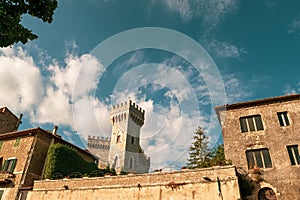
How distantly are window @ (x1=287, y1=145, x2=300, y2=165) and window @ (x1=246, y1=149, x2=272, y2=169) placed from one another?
1465 mm

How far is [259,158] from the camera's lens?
56.3 feet

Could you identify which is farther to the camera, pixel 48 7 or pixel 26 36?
pixel 48 7

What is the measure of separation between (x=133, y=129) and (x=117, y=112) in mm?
7424

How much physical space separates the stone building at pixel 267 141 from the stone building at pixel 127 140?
42.7 metres

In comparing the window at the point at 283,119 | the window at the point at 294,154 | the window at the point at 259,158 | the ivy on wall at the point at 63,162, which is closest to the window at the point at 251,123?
the window at the point at 283,119

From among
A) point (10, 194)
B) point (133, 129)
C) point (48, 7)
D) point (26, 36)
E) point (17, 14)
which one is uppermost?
point (133, 129)

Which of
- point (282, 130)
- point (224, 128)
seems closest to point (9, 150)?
point (224, 128)

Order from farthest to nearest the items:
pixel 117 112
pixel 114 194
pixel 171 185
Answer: pixel 117 112 → pixel 114 194 → pixel 171 185

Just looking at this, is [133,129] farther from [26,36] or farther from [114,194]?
[26,36]

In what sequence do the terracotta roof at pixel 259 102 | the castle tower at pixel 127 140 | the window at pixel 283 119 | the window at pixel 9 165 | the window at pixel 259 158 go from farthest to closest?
the castle tower at pixel 127 140 → the window at pixel 9 165 → the terracotta roof at pixel 259 102 → the window at pixel 283 119 → the window at pixel 259 158

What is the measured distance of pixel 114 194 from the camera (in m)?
17.2

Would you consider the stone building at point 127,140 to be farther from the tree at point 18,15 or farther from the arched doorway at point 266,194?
the tree at point 18,15

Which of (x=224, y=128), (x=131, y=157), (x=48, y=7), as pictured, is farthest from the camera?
(x=131, y=157)

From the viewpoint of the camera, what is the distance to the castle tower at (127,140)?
58906mm
